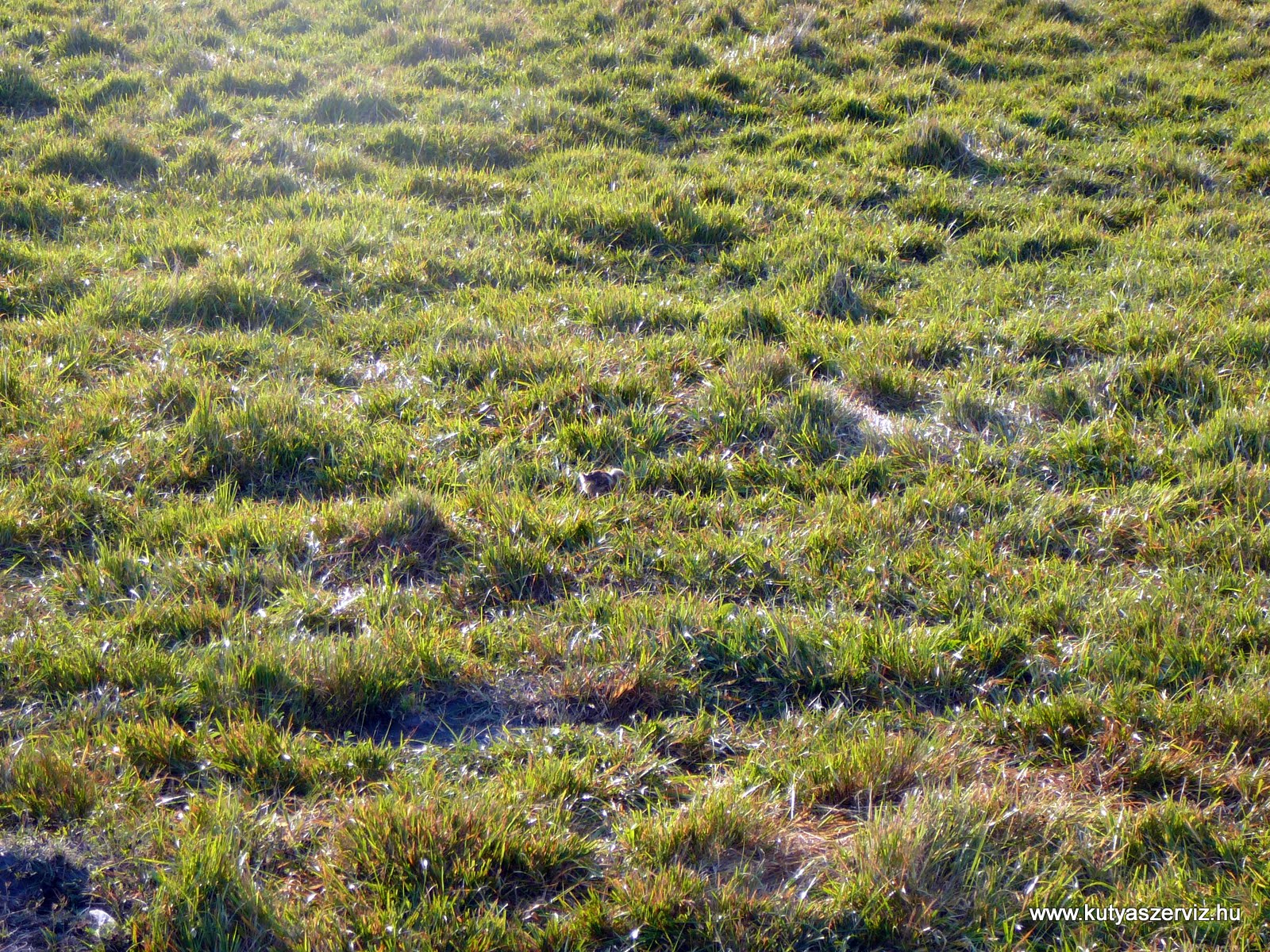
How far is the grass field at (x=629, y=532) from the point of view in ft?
8.04

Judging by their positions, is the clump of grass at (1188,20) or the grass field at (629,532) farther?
the clump of grass at (1188,20)

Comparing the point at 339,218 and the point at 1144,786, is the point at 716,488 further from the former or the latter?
the point at 339,218

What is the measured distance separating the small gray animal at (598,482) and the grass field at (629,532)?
0.09 m

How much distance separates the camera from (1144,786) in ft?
8.84

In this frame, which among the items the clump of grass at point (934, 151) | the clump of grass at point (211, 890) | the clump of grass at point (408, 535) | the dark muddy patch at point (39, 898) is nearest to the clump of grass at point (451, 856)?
the clump of grass at point (211, 890)

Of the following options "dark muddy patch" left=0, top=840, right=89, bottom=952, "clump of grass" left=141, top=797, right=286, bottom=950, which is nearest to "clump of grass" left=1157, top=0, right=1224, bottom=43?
"clump of grass" left=141, top=797, right=286, bottom=950

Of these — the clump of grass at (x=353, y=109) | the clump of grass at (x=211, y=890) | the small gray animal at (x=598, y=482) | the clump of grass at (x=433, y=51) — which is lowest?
the clump of grass at (x=211, y=890)

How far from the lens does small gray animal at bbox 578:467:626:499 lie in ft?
12.9

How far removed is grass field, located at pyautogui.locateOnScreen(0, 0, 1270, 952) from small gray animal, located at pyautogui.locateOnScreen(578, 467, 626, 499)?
9cm

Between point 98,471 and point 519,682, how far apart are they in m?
1.98

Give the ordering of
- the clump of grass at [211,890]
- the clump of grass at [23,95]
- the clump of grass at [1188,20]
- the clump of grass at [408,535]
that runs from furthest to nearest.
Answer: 1. the clump of grass at [1188,20]
2. the clump of grass at [23,95]
3. the clump of grass at [408,535]
4. the clump of grass at [211,890]

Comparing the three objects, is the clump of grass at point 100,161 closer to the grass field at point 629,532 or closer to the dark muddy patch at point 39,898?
the grass field at point 629,532

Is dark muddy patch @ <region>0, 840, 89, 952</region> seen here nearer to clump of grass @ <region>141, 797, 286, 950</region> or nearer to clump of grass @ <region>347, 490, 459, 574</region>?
clump of grass @ <region>141, 797, 286, 950</region>

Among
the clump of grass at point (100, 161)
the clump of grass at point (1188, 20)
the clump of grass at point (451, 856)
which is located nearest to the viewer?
the clump of grass at point (451, 856)
